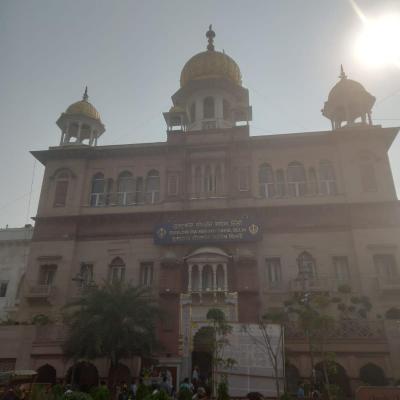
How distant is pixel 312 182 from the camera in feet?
85.1

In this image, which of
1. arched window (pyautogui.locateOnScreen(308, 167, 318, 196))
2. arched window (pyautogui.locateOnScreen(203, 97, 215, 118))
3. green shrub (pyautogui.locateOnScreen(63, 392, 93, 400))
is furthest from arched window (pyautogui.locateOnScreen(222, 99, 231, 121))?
green shrub (pyautogui.locateOnScreen(63, 392, 93, 400))

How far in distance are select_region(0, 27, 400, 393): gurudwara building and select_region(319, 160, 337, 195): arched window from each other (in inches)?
3.4

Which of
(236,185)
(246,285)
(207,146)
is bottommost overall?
(246,285)

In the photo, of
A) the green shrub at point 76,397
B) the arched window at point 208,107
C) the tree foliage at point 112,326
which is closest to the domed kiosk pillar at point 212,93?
the arched window at point 208,107

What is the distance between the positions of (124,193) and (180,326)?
31.3 feet

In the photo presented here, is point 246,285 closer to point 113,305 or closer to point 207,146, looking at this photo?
point 113,305

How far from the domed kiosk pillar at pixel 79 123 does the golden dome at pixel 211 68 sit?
7.49m

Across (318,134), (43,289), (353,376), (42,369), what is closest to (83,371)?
(42,369)

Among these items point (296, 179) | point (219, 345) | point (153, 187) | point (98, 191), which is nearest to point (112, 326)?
point (219, 345)

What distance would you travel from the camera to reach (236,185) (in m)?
25.8

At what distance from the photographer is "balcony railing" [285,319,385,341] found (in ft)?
63.5

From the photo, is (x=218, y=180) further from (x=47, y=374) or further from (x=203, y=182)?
(x=47, y=374)

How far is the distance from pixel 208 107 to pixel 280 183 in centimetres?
946

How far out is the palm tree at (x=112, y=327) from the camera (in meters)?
17.7
